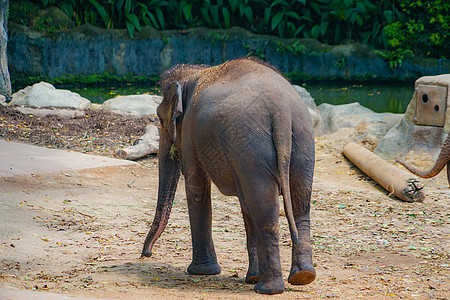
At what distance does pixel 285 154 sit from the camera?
3898mm

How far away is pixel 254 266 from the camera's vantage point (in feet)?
14.8

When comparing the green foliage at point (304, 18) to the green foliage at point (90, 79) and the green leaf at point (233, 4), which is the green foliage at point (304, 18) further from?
the green foliage at point (90, 79)

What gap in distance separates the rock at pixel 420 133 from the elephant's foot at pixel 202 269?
561cm

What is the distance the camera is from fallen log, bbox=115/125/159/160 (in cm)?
905

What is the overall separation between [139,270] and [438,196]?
4.60 meters

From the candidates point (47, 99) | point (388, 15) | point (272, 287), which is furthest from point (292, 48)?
point (272, 287)

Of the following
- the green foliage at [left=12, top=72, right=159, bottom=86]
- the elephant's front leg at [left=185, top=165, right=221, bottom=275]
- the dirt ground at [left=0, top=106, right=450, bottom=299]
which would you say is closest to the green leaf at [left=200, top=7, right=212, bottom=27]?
the green foliage at [left=12, top=72, right=159, bottom=86]

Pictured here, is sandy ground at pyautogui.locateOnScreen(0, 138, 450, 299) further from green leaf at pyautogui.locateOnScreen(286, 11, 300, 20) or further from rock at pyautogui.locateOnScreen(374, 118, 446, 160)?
green leaf at pyautogui.locateOnScreen(286, 11, 300, 20)

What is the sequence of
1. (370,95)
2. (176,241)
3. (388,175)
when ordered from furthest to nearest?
(370,95) < (388,175) < (176,241)

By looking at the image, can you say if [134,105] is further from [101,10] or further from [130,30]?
[101,10]

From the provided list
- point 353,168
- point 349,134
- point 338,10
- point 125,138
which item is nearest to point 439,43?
point 338,10

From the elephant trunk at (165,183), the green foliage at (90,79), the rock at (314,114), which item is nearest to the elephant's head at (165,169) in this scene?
the elephant trunk at (165,183)

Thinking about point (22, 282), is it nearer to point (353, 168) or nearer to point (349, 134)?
point (353, 168)

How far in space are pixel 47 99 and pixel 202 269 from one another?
8675 mm
